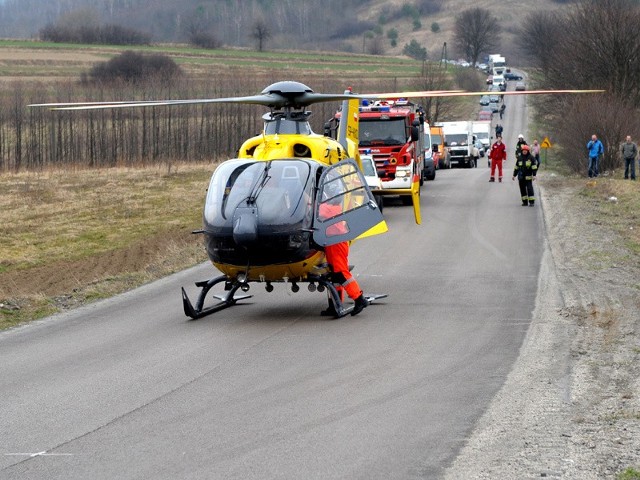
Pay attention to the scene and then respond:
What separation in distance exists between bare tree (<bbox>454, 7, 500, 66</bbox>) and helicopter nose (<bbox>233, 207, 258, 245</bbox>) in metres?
150

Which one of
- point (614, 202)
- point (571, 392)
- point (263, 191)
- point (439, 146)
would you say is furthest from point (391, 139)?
point (439, 146)

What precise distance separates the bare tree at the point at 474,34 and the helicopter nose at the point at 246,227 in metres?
150

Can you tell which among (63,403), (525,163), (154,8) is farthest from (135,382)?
(154,8)

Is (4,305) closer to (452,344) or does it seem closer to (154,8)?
(452,344)

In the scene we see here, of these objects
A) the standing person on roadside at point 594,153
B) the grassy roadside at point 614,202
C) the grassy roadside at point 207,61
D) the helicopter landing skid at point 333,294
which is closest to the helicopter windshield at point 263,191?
the helicopter landing skid at point 333,294

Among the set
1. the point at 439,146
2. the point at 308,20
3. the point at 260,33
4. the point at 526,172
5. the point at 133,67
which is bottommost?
the point at 439,146

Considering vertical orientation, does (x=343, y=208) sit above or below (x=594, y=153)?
above

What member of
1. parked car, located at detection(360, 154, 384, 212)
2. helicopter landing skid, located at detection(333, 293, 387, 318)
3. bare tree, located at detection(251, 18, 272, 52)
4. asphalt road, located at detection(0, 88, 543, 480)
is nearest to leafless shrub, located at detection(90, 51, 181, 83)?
bare tree, located at detection(251, 18, 272, 52)

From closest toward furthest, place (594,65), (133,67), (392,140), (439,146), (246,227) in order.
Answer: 1. (246,227)
2. (392,140)
3. (439,146)
4. (594,65)
5. (133,67)

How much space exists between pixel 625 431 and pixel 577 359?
3035mm

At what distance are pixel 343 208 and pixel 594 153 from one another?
25051 millimetres

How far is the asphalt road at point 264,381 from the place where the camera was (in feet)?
27.0

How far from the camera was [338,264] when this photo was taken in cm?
1475

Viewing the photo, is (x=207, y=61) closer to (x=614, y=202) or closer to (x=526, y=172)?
(x=526, y=172)
